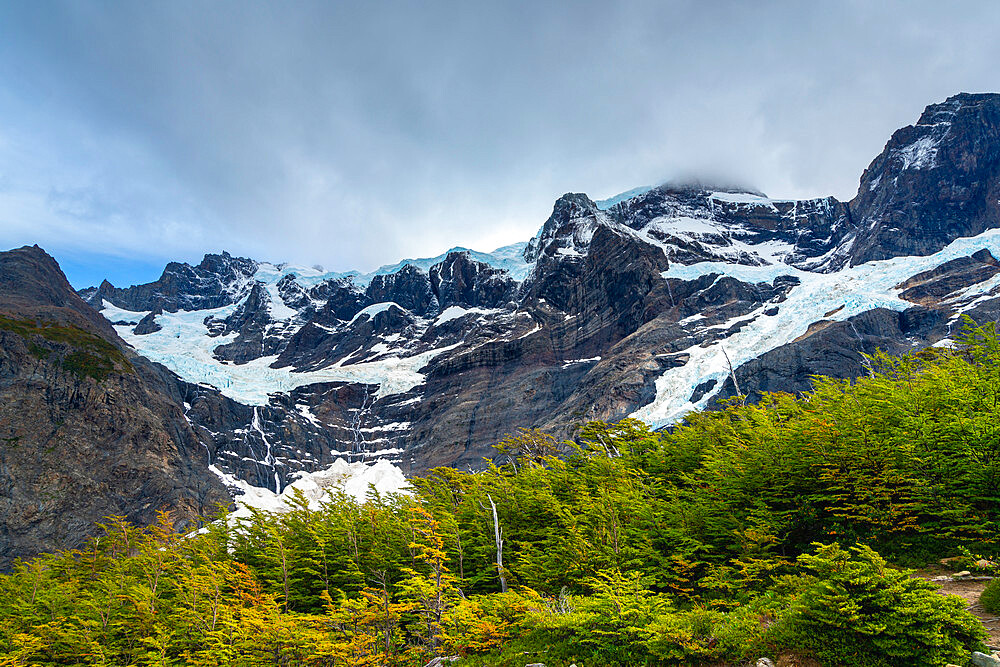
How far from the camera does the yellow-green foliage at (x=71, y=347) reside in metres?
108

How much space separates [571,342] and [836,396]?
6406 inches

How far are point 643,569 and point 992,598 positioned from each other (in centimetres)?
798

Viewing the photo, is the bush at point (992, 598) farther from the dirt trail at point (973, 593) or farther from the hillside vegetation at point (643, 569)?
the hillside vegetation at point (643, 569)

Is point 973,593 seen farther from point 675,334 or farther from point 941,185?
point 941,185

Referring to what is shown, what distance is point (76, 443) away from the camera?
10144 centimetres

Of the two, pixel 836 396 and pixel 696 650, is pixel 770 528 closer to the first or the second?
pixel 696 650

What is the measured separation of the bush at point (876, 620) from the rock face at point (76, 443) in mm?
97905

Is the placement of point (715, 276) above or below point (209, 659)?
above

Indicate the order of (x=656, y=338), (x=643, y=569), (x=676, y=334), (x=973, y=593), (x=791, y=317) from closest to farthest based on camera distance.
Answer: (x=973, y=593)
(x=643, y=569)
(x=791, y=317)
(x=676, y=334)
(x=656, y=338)

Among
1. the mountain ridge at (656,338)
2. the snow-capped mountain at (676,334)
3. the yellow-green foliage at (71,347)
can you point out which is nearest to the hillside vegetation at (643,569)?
the snow-capped mountain at (676,334)

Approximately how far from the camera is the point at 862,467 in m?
14.4

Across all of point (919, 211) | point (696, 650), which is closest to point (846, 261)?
point (919, 211)

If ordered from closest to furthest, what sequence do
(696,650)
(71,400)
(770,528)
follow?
(696,650) → (770,528) → (71,400)

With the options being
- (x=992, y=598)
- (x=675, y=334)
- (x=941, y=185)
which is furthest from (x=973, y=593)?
(x=941, y=185)
